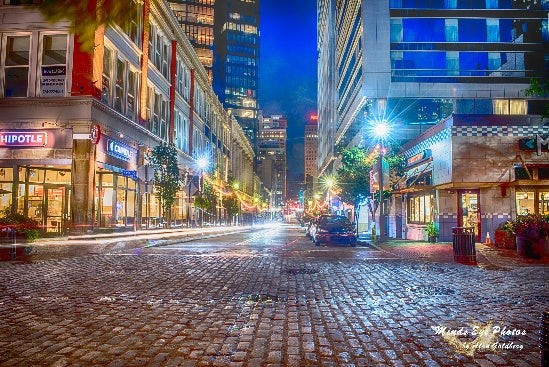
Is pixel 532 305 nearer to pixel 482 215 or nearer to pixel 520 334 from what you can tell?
pixel 520 334

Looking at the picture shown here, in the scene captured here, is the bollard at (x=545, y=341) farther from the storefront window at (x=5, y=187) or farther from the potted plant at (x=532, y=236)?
the storefront window at (x=5, y=187)

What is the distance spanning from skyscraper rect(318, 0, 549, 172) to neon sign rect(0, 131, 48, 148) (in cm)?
2960

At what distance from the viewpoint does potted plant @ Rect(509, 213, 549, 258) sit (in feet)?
47.3

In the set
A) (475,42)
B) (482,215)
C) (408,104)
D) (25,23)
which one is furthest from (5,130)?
(475,42)

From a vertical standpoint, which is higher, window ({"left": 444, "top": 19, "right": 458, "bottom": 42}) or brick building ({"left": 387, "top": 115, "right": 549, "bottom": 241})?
window ({"left": 444, "top": 19, "right": 458, "bottom": 42})

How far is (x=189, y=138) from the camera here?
4422cm

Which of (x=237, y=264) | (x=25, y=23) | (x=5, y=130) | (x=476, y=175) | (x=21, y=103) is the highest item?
(x=25, y=23)

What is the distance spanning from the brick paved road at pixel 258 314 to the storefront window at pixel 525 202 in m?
12.0

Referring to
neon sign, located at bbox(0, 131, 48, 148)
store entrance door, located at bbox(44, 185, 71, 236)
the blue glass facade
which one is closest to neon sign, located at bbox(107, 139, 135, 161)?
store entrance door, located at bbox(44, 185, 71, 236)

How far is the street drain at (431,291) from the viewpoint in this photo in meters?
8.12

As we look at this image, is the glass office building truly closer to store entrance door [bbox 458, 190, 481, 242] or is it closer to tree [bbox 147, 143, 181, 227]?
store entrance door [bbox 458, 190, 481, 242]

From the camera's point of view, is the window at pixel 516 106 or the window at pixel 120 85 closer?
the window at pixel 120 85

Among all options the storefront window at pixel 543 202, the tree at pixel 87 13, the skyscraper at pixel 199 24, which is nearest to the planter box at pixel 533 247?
the storefront window at pixel 543 202

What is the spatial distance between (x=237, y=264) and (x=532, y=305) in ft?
25.4
